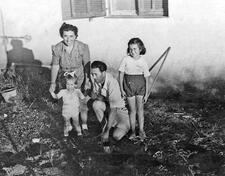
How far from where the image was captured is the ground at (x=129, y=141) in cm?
582

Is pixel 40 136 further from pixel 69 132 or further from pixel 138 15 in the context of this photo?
pixel 138 15

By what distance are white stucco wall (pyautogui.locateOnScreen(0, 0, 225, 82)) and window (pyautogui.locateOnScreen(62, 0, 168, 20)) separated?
0.12 meters

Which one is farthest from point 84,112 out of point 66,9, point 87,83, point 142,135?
point 66,9

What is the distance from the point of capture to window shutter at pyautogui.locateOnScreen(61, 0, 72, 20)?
8.87m

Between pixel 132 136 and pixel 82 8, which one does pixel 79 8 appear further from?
pixel 132 136

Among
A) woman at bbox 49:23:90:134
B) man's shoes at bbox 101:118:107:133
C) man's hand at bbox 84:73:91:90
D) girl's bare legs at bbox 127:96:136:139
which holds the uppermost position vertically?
woman at bbox 49:23:90:134

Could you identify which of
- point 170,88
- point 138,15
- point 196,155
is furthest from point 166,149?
point 138,15

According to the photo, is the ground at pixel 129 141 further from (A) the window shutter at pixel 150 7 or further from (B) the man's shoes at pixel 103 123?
(A) the window shutter at pixel 150 7

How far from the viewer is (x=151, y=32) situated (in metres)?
8.21

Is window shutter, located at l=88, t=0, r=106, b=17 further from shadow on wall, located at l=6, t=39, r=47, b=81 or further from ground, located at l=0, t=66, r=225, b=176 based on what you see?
ground, located at l=0, t=66, r=225, b=176

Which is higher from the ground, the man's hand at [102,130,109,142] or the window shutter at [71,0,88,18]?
the window shutter at [71,0,88,18]

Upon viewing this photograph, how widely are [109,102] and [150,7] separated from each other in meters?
2.48

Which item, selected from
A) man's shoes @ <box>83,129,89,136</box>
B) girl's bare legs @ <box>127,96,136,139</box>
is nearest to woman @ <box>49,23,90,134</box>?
man's shoes @ <box>83,129,89,136</box>

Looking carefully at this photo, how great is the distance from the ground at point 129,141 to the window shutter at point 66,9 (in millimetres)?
1472
